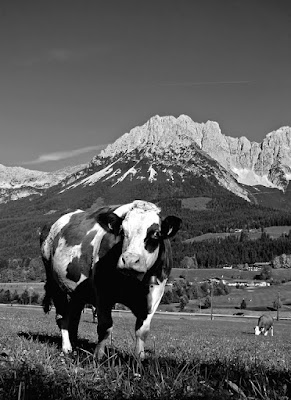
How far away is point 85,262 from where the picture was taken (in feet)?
37.7

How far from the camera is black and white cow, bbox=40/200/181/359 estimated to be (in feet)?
31.4

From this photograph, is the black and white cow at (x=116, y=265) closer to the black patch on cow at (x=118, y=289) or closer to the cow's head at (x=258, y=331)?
the black patch on cow at (x=118, y=289)

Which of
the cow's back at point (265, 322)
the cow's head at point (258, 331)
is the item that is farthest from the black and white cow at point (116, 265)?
the cow's back at point (265, 322)

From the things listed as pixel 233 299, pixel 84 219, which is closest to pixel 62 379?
pixel 84 219

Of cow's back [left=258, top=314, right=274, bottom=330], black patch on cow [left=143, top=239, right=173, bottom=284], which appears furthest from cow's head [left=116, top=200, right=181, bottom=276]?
cow's back [left=258, top=314, right=274, bottom=330]

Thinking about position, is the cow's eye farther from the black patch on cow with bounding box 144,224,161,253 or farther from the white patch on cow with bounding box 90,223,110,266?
the white patch on cow with bounding box 90,223,110,266

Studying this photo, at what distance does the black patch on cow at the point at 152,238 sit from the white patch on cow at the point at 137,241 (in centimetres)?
6

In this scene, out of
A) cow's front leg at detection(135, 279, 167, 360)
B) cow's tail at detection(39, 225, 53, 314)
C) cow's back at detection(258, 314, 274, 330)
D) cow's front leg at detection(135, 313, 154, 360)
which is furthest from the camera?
cow's back at detection(258, 314, 274, 330)

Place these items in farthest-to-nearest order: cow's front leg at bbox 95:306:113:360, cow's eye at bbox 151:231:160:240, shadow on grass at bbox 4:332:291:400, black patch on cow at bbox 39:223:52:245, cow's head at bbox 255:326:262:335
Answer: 1. cow's head at bbox 255:326:262:335
2. black patch on cow at bbox 39:223:52:245
3. cow's eye at bbox 151:231:160:240
4. cow's front leg at bbox 95:306:113:360
5. shadow on grass at bbox 4:332:291:400

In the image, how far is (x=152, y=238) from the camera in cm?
982

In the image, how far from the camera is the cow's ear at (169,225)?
33.0ft

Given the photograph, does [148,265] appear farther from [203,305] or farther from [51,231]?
[203,305]

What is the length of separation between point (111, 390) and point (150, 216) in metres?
4.96

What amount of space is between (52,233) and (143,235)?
15.4 ft
